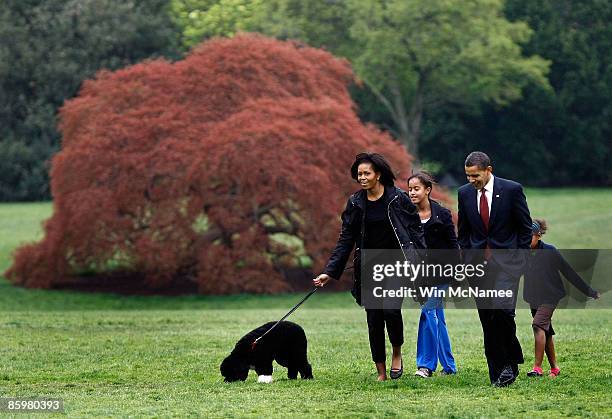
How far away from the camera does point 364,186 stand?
37.0ft

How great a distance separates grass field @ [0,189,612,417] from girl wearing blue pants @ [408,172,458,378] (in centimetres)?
27

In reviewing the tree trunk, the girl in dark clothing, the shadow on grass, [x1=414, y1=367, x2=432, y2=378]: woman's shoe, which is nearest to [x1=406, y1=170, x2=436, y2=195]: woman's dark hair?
the girl in dark clothing

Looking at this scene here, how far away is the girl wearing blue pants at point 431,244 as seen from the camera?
12.0 meters

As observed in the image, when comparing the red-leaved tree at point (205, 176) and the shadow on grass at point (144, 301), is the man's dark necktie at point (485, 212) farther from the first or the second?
the red-leaved tree at point (205, 176)

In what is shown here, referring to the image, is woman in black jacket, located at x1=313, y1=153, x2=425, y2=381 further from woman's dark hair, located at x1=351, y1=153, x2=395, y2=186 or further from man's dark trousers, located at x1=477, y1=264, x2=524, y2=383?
man's dark trousers, located at x1=477, y1=264, x2=524, y2=383

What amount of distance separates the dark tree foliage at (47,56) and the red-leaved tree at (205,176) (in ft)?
59.1

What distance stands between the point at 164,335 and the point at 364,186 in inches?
288

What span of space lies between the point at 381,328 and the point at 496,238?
1.37 m

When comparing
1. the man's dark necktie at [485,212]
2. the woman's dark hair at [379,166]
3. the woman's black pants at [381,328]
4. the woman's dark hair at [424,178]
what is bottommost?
the woman's black pants at [381,328]

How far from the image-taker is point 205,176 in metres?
29.9

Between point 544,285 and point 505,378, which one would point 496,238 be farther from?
point 505,378

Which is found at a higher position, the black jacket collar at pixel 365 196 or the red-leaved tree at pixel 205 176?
the black jacket collar at pixel 365 196

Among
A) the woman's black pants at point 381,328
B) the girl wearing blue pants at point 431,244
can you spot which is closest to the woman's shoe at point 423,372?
the girl wearing blue pants at point 431,244

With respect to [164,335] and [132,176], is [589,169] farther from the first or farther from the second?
[164,335]
